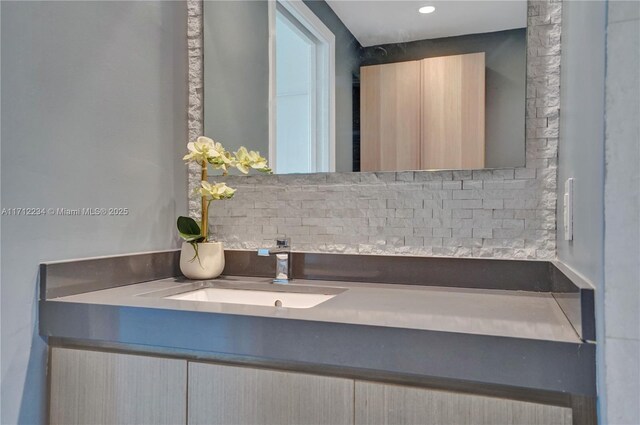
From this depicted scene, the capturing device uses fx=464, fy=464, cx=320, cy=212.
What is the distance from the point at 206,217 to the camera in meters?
1.42

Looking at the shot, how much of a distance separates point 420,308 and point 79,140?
91 cm

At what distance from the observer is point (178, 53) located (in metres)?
1.52

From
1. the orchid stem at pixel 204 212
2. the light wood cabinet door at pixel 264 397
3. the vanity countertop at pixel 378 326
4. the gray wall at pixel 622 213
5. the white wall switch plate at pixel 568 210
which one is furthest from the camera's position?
the orchid stem at pixel 204 212

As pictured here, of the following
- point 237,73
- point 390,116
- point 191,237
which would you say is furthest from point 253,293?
point 237,73

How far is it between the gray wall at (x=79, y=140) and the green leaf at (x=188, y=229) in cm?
8

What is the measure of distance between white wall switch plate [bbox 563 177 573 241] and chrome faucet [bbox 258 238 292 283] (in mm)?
738

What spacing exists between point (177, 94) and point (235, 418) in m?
1.03

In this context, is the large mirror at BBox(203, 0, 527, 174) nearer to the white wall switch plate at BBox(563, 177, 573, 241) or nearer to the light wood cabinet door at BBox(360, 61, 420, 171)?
the light wood cabinet door at BBox(360, 61, 420, 171)

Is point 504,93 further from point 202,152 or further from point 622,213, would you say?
point 202,152

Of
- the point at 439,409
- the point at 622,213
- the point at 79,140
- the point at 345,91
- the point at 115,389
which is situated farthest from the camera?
the point at 345,91

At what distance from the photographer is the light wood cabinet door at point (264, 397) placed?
0.83 m

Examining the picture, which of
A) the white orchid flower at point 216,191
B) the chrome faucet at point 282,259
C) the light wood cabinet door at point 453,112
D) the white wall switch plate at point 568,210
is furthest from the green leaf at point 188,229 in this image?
the white wall switch plate at point 568,210

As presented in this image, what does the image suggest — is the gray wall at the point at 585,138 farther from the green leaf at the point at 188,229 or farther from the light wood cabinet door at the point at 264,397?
the green leaf at the point at 188,229

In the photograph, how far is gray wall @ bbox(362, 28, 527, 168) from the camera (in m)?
1.21
